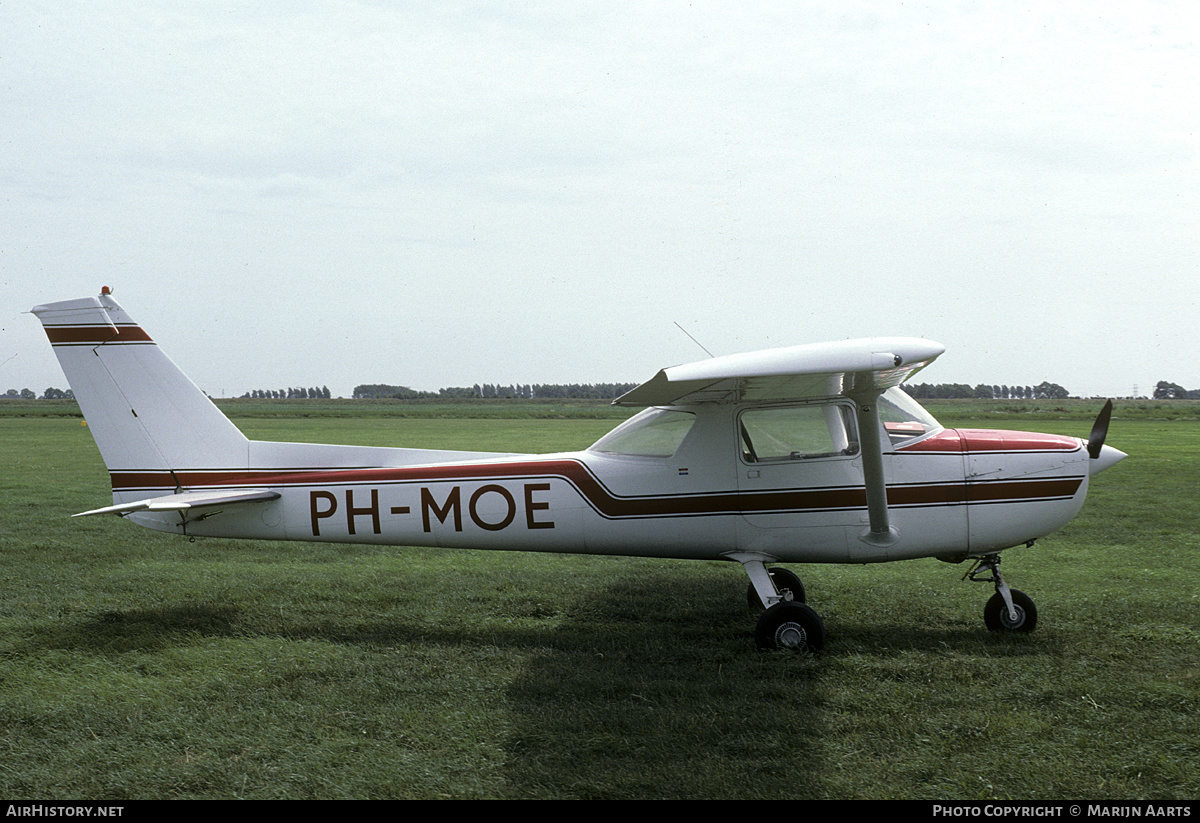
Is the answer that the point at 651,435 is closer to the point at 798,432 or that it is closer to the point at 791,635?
the point at 798,432

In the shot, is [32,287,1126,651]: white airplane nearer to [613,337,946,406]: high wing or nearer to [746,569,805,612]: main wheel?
[613,337,946,406]: high wing

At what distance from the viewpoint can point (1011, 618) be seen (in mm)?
6289

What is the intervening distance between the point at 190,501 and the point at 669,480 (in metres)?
3.71

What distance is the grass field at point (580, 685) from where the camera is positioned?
12.8 ft

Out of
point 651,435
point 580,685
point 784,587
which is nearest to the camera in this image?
point 580,685

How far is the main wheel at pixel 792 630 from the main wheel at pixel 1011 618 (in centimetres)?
158

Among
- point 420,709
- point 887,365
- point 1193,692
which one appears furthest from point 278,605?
point 1193,692

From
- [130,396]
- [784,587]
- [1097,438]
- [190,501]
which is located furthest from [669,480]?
[130,396]

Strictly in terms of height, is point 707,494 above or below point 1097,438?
below

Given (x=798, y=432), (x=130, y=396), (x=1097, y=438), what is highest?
(x=130, y=396)

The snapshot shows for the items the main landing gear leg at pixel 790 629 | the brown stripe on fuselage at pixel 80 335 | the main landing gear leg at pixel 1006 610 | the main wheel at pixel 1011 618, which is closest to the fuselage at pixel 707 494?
the main landing gear leg at pixel 1006 610

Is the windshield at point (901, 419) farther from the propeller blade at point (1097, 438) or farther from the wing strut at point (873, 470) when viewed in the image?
the propeller blade at point (1097, 438)

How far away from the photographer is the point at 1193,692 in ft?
15.9

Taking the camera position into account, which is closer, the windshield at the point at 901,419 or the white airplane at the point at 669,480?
the white airplane at the point at 669,480
